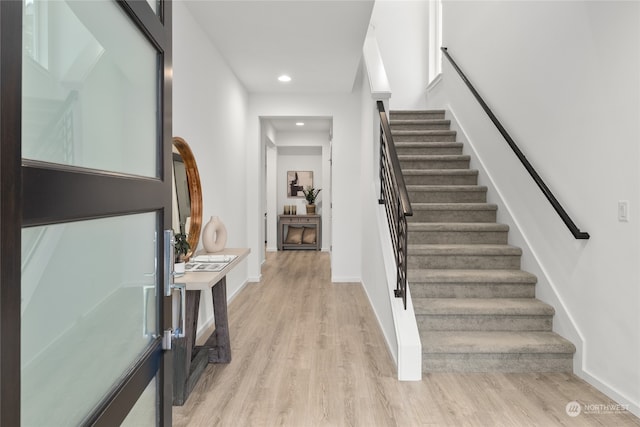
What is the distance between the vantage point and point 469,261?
3141 millimetres

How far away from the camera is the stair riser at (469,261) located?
3139 mm

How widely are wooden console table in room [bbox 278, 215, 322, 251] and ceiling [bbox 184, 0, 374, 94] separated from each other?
4.00 meters

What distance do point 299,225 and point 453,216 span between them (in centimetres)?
512

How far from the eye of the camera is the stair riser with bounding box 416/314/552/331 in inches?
105

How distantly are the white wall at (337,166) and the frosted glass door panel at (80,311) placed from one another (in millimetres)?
4268

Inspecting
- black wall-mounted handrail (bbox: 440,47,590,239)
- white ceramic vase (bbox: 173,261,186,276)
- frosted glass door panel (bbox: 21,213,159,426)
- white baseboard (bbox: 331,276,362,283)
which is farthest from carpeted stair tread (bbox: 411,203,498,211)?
frosted glass door panel (bbox: 21,213,159,426)

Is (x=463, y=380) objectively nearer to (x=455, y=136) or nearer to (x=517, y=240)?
(x=517, y=240)

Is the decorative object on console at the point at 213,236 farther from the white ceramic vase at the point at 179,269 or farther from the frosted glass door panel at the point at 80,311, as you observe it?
the frosted glass door panel at the point at 80,311

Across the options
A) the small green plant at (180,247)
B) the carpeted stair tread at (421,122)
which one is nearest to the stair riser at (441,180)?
the carpeted stair tread at (421,122)

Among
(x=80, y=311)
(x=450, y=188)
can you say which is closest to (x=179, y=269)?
(x=80, y=311)

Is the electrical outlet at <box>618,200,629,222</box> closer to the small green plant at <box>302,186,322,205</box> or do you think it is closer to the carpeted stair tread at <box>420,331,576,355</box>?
the carpeted stair tread at <box>420,331,576,355</box>

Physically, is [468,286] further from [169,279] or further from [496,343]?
[169,279]

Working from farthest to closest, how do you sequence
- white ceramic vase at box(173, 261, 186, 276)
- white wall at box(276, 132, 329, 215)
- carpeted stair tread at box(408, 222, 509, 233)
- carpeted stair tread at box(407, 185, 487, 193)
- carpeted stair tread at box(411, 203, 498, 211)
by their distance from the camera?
white wall at box(276, 132, 329, 215), carpeted stair tread at box(407, 185, 487, 193), carpeted stair tread at box(411, 203, 498, 211), carpeted stair tread at box(408, 222, 509, 233), white ceramic vase at box(173, 261, 186, 276)

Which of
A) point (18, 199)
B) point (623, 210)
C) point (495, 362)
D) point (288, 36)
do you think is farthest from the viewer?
point (288, 36)
